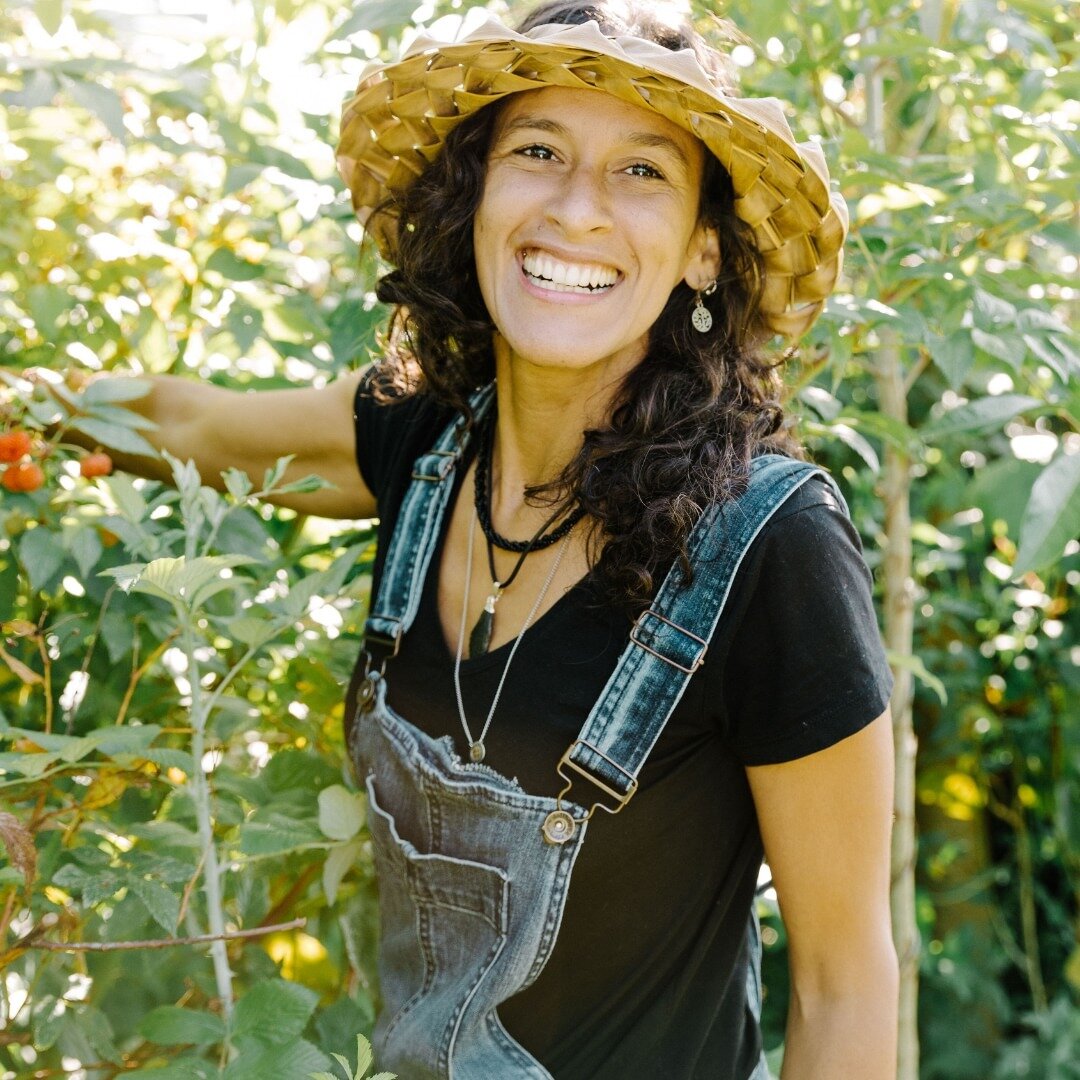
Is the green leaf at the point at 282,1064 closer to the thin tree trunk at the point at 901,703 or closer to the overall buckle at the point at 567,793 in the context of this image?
the overall buckle at the point at 567,793

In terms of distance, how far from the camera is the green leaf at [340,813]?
1424 millimetres

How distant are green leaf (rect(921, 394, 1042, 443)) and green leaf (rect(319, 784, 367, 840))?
34.1 inches

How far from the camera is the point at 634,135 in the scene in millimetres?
1377

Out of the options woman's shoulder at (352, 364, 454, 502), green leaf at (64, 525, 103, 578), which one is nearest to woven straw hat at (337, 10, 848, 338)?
woman's shoulder at (352, 364, 454, 502)

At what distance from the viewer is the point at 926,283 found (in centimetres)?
164

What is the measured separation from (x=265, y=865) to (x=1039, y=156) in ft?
4.19

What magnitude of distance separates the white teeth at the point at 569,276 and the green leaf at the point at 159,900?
2.34ft

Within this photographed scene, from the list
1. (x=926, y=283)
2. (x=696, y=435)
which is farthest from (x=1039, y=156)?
(x=696, y=435)

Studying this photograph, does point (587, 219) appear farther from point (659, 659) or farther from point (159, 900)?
point (159, 900)

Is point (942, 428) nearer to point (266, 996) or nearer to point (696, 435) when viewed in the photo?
point (696, 435)

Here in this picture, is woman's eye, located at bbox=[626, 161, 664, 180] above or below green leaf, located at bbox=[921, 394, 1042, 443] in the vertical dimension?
above

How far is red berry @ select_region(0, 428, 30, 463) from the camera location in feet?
4.53

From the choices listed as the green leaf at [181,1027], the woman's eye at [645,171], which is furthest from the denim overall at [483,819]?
the woman's eye at [645,171]

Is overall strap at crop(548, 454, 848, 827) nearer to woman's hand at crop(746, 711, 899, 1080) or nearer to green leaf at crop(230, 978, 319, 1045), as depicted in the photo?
woman's hand at crop(746, 711, 899, 1080)
